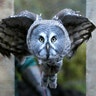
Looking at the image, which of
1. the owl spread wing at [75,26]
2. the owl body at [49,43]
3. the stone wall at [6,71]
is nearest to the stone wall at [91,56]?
the owl spread wing at [75,26]

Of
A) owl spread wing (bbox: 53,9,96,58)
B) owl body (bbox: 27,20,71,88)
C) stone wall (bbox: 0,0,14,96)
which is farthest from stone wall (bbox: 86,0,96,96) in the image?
stone wall (bbox: 0,0,14,96)

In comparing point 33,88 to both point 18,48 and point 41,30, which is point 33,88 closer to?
point 18,48

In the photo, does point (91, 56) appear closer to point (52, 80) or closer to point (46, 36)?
point (52, 80)

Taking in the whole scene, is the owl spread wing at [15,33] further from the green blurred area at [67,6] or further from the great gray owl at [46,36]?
the green blurred area at [67,6]

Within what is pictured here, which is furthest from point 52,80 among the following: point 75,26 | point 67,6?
point 67,6

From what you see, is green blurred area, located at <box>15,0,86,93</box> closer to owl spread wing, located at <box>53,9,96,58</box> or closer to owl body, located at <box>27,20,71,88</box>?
owl spread wing, located at <box>53,9,96,58</box>

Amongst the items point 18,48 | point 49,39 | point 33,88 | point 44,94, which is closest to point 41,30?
point 49,39
